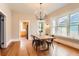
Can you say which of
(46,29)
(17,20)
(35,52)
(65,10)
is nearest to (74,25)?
(65,10)

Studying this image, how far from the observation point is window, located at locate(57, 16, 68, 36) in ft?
19.8

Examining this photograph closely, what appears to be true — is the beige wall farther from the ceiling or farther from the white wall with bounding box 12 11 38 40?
the white wall with bounding box 12 11 38 40

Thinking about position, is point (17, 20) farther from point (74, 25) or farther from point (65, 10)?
point (74, 25)

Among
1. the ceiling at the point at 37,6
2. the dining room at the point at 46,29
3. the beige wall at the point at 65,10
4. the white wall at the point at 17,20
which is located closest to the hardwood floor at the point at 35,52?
the dining room at the point at 46,29

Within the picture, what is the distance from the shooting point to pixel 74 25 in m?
5.32

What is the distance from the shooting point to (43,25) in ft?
21.8

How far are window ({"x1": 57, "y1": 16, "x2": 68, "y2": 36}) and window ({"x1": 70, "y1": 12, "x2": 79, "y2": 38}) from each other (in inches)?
20.9

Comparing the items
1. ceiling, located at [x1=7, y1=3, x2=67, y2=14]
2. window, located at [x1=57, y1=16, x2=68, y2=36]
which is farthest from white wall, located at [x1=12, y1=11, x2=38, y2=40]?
window, located at [x1=57, y1=16, x2=68, y2=36]

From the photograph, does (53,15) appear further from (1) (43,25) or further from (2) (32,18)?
(2) (32,18)

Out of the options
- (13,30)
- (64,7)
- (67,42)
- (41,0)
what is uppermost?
(64,7)

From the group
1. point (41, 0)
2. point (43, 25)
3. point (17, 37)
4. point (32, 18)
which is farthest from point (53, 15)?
point (41, 0)

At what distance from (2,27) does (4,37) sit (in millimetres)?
453

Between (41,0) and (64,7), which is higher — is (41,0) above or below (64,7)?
below

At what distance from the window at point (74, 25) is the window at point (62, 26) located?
531 millimetres
